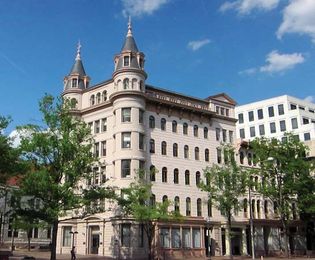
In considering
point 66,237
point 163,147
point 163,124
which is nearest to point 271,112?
point 163,124

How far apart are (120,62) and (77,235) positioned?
72.6 ft

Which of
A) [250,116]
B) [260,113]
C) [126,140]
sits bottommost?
[126,140]

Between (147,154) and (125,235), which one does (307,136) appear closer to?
(147,154)

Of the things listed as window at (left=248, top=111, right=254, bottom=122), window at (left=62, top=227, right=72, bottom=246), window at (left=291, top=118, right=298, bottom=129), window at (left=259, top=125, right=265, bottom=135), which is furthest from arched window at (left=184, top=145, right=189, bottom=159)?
window at (left=248, top=111, right=254, bottom=122)

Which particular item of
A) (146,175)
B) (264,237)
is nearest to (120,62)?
(146,175)

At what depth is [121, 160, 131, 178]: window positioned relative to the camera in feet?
169

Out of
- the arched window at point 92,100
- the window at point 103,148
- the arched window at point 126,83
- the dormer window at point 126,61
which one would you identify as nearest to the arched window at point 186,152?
the window at point 103,148

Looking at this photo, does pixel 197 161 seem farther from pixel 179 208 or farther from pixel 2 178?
pixel 2 178

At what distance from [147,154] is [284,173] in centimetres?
1923

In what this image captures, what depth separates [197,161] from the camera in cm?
5853

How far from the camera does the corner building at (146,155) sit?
51469 mm

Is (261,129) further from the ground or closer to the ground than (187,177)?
further from the ground

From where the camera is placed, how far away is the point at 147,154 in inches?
2110

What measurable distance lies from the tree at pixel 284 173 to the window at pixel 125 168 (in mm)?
17555
